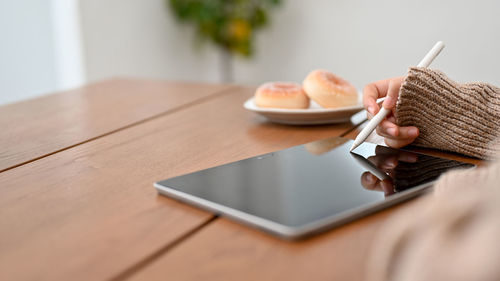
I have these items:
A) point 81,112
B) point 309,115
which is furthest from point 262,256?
point 81,112

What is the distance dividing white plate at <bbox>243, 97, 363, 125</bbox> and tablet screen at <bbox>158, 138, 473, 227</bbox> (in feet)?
0.48

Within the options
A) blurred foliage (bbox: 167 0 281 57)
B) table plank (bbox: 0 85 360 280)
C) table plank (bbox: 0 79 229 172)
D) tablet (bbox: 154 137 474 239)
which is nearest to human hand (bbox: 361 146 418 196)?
tablet (bbox: 154 137 474 239)

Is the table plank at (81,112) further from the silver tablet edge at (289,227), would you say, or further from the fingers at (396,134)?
the fingers at (396,134)

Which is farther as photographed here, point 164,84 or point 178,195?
point 164,84

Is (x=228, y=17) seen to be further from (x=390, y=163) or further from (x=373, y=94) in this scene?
(x=390, y=163)

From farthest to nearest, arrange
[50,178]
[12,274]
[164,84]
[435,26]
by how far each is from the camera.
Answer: [435,26]
[164,84]
[50,178]
[12,274]

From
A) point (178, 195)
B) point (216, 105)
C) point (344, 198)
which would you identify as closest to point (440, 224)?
point (344, 198)

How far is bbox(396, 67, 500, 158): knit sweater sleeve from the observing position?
69 cm

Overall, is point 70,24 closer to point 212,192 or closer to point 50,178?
point 50,178

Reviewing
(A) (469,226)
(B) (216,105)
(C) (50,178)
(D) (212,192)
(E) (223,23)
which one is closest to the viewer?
(A) (469,226)

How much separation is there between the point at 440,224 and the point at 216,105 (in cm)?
83

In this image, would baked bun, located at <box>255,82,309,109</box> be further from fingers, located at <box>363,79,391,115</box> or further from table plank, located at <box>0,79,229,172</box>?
table plank, located at <box>0,79,229,172</box>

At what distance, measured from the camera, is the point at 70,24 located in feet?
8.82

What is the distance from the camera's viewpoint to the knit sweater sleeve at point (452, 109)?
2.25ft
